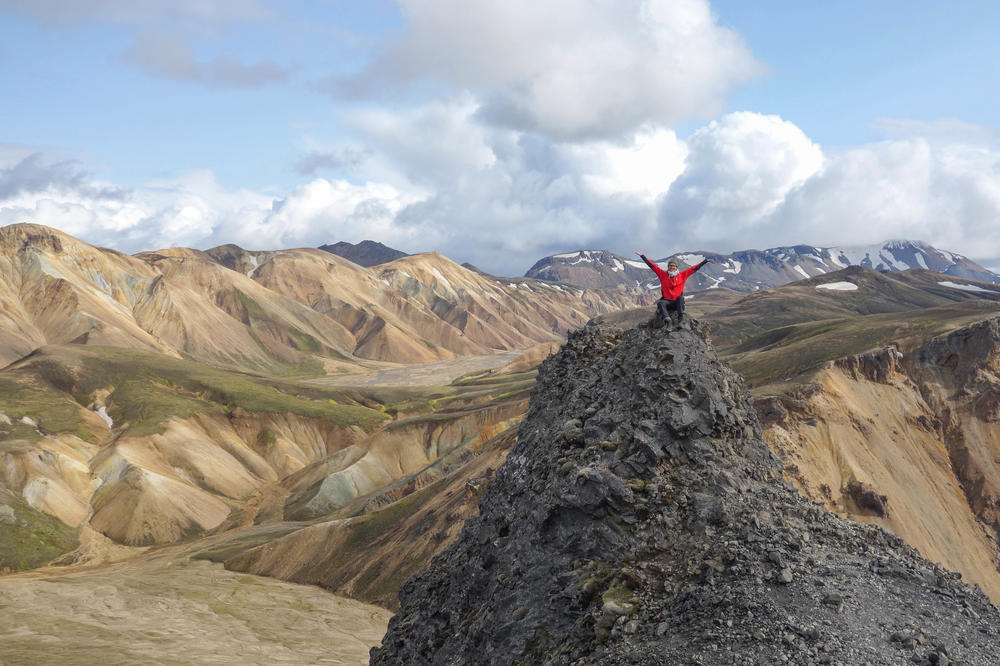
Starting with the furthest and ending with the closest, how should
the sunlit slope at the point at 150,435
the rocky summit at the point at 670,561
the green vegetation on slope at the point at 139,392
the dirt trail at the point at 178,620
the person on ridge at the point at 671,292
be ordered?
the green vegetation on slope at the point at 139,392
the sunlit slope at the point at 150,435
the dirt trail at the point at 178,620
the person on ridge at the point at 671,292
the rocky summit at the point at 670,561

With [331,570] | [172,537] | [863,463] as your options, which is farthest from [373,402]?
[863,463]

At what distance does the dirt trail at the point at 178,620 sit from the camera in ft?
168

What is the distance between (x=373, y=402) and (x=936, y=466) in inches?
4706

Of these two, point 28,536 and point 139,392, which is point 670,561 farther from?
point 139,392

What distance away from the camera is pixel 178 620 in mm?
59719

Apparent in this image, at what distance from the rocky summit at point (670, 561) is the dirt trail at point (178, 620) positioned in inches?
1488

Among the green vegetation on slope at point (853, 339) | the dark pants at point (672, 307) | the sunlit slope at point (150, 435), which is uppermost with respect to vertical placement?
the green vegetation on slope at point (853, 339)

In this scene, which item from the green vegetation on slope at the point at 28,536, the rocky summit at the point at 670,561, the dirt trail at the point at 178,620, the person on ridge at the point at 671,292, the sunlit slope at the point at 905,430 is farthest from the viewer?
the green vegetation on slope at the point at 28,536

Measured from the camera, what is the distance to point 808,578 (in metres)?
13.6

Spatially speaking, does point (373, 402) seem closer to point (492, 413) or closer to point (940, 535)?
point (492, 413)

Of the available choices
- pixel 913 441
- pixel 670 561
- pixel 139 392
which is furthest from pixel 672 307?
pixel 139 392

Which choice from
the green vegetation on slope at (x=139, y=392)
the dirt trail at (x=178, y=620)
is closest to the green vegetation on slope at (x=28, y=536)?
the dirt trail at (x=178, y=620)

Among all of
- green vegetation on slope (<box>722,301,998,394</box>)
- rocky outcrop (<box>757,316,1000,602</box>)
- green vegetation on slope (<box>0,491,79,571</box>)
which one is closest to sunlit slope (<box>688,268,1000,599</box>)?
rocky outcrop (<box>757,316,1000,602</box>)

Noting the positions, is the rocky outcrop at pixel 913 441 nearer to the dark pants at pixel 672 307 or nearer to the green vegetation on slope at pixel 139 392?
the dark pants at pixel 672 307
